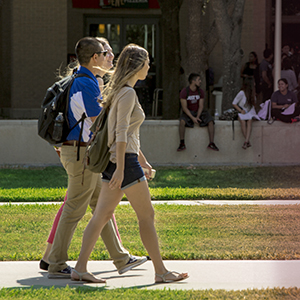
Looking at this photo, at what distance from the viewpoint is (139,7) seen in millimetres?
23469

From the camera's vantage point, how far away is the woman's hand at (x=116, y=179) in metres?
4.40

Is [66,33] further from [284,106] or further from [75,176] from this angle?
[75,176]

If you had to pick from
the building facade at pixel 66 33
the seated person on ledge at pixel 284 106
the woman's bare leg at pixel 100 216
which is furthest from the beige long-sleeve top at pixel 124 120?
the building facade at pixel 66 33

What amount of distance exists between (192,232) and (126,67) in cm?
277

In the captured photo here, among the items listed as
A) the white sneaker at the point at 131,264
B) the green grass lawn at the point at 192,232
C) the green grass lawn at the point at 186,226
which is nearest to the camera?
the green grass lawn at the point at 186,226

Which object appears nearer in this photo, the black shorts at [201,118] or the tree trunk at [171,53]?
the black shorts at [201,118]

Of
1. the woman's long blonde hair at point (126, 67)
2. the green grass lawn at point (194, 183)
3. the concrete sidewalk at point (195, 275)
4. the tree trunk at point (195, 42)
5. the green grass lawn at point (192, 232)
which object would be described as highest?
the tree trunk at point (195, 42)

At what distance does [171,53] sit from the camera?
705 inches

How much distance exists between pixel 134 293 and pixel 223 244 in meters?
2.01

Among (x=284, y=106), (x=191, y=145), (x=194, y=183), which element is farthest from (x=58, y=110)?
(x=284, y=106)

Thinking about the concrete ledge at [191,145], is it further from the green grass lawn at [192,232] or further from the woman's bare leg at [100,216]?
the woman's bare leg at [100,216]

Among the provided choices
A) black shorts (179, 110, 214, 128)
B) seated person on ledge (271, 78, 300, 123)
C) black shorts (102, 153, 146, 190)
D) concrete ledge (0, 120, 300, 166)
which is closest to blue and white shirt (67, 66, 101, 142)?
black shorts (102, 153, 146, 190)

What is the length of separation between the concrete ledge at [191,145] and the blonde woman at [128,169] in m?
9.24

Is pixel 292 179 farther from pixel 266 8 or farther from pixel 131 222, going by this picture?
pixel 266 8
